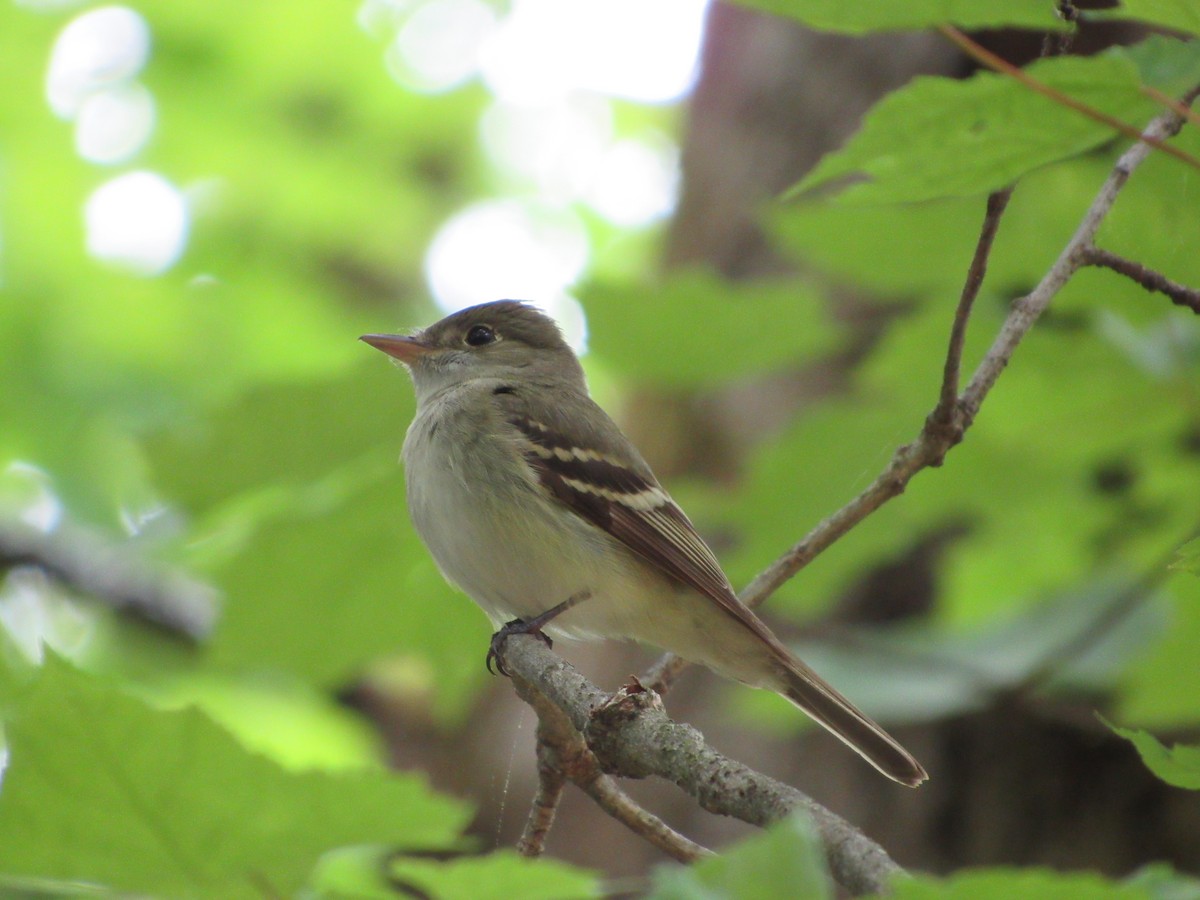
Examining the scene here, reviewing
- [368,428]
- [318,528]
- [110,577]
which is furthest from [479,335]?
[110,577]

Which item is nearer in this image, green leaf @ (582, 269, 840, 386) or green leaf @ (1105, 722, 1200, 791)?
green leaf @ (1105, 722, 1200, 791)

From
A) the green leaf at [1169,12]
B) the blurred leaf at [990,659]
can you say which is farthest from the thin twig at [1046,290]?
the blurred leaf at [990,659]

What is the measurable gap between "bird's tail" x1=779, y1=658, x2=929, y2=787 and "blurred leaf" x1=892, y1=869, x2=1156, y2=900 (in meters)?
2.36

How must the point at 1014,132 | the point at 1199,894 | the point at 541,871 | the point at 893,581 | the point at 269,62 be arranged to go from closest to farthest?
the point at 1199,894 < the point at 541,871 < the point at 1014,132 < the point at 893,581 < the point at 269,62

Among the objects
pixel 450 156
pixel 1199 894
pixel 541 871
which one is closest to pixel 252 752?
pixel 541 871

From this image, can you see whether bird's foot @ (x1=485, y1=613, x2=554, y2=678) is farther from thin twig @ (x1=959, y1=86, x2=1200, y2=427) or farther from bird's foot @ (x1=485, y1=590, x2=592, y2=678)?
thin twig @ (x1=959, y1=86, x2=1200, y2=427)

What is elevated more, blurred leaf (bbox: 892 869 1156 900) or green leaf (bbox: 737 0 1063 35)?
green leaf (bbox: 737 0 1063 35)

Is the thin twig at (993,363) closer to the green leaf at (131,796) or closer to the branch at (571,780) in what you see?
the branch at (571,780)

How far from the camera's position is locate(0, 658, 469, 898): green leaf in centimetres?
214

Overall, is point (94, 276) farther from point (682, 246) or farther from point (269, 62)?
point (682, 246)

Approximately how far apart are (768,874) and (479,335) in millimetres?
4521

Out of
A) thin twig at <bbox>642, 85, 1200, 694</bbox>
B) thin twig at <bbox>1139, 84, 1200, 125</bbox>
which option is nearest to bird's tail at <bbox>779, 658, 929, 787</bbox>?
thin twig at <bbox>642, 85, 1200, 694</bbox>

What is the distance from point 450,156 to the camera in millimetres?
11547

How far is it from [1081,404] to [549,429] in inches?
71.4
